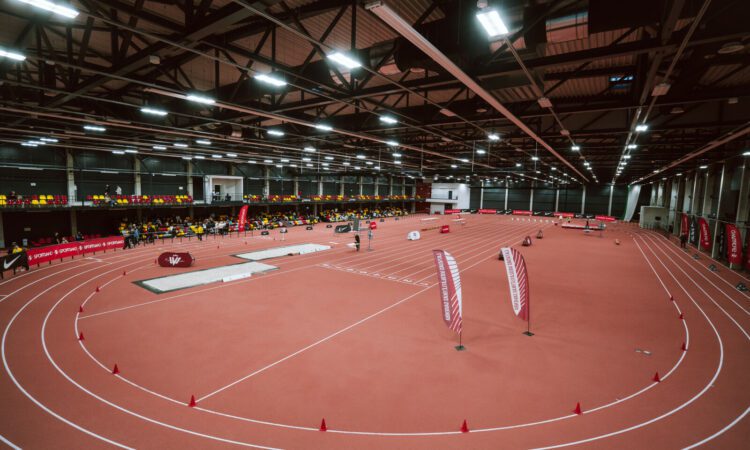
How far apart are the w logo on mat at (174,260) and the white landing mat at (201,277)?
165 centimetres

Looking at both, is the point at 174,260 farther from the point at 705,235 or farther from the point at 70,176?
the point at 705,235

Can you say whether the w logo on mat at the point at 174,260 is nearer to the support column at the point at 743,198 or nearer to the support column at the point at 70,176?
the support column at the point at 70,176

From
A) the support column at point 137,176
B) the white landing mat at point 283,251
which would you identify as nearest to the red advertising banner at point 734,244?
the white landing mat at point 283,251

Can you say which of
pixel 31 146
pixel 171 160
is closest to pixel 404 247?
pixel 171 160

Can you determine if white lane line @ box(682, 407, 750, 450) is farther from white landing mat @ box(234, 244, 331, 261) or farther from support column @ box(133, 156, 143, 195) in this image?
support column @ box(133, 156, 143, 195)

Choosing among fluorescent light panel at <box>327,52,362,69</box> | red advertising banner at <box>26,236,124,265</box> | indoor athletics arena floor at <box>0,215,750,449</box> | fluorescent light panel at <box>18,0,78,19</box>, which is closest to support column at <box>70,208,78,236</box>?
red advertising banner at <box>26,236,124,265</box>

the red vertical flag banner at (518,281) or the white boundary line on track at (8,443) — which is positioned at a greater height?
the red vertical flag banner at (518,281)

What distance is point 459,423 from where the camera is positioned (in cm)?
607

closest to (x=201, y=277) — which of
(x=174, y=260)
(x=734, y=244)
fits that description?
(x=174, y=260)

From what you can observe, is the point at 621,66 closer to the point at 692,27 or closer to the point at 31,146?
the point at 692,27

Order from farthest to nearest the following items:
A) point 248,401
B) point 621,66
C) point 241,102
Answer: point 241,102
point 621,66
point 248,401

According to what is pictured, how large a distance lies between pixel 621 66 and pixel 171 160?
42.0 m

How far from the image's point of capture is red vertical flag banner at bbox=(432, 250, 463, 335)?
8.91 m

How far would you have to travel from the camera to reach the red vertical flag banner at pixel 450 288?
8914 mm
